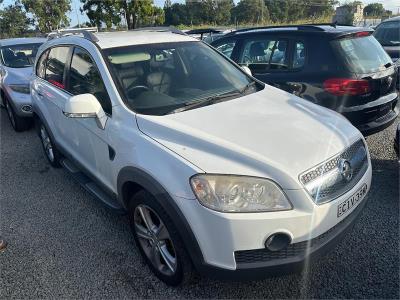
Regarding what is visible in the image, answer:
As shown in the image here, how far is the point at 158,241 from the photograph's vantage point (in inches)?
97.3

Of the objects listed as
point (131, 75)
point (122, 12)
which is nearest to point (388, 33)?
point (131, 75)

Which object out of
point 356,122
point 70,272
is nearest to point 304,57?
point 356,122

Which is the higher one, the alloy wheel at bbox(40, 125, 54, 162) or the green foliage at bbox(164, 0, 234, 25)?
the green foliage at bbox(164, 0, 234, 25)

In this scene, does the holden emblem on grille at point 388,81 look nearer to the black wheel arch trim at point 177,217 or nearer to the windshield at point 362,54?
the windshield at point 362,54

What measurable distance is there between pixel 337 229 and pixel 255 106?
1.12m

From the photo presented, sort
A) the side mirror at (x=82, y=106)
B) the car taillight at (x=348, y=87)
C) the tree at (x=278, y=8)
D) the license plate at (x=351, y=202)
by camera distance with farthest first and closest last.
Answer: the tree at (x=278, y=8) → the car taillight at (x=348, y=87) → the side mirror at (x=82, y=106) → the license plate at (x=351, y=202)

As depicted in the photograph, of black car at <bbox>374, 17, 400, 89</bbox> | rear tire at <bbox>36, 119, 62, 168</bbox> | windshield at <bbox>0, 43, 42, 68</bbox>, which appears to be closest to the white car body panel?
rear tire at <bbox>36, 119, 62, 168</bbox>

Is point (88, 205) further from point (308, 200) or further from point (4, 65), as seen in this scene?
point (4, 65)

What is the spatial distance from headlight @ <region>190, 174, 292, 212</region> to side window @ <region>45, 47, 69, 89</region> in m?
2.38

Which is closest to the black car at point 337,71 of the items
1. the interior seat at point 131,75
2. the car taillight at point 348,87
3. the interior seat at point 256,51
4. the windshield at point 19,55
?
the car taillight at point 348,87

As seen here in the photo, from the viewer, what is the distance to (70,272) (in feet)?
8.86

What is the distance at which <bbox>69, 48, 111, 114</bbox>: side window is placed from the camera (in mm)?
2838

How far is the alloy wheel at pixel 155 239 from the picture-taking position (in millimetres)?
2393

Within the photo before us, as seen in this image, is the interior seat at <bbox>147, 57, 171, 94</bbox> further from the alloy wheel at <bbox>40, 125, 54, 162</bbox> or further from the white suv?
the alloy wheel at <bbox>40, 125, 54, 162</bbox>
